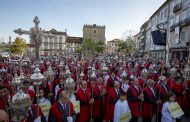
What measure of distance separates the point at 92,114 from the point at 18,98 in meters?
4.91

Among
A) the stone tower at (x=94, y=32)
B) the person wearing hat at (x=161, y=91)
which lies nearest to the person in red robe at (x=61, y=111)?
the person wearing hat at (x=161, y=91)

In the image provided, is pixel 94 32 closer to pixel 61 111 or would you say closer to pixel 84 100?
pixel 84 100

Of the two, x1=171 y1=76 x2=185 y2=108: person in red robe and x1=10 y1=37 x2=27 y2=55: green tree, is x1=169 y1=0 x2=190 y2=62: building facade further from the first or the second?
x1=10 y1=37 x2=27 y2=55: green tree

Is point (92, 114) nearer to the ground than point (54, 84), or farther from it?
nearer to the ground

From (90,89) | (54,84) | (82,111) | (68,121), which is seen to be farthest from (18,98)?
(54,84)

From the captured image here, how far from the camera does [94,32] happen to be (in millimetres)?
112438

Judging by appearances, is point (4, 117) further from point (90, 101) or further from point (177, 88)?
point (177, 88)

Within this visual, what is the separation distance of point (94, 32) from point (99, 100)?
346 feet

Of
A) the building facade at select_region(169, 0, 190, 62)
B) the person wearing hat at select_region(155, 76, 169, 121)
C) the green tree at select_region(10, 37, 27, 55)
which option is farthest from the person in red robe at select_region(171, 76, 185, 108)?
the green tree at select_region(10, 37, 27, 55)

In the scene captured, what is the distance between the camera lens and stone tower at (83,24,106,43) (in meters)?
112

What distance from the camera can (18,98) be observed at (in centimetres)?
389

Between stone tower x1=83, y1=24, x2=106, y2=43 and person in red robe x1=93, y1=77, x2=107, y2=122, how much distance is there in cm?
10393

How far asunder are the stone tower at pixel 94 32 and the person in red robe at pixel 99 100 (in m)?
104

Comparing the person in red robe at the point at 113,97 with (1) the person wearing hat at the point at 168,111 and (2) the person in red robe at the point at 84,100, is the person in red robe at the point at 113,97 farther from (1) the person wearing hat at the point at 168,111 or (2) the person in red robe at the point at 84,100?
(1) the person wearing hat at the point at 168,111
